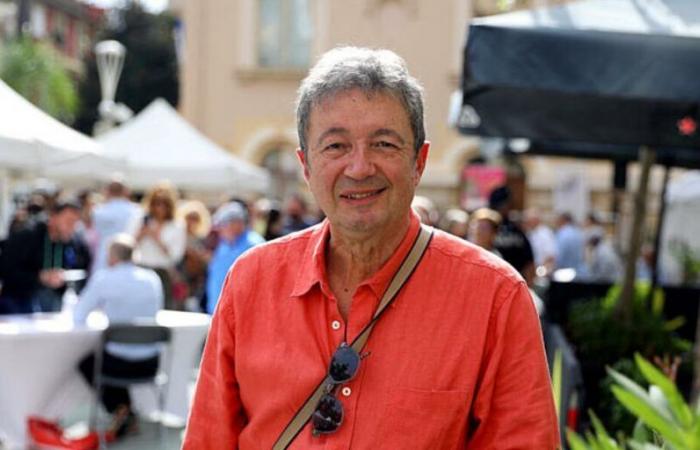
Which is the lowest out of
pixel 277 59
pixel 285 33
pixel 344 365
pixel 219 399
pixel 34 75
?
pixel 219 399

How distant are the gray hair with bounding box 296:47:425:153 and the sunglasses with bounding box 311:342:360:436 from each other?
17.6 inches

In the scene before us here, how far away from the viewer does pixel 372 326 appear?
2.48 m

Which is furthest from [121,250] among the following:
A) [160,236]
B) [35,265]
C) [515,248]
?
[160,236]

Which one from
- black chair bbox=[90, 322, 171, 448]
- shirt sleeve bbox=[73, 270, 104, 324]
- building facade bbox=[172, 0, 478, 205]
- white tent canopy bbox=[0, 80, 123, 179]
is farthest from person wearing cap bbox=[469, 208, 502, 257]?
building facade bbox=[172, 0, 478, 205]

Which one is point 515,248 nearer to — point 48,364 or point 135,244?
point 48,364

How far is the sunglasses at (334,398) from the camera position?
2420 millimetres

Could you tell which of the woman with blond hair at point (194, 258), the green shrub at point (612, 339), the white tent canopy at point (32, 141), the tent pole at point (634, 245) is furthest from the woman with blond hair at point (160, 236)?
the tent pole at point (634, 245)

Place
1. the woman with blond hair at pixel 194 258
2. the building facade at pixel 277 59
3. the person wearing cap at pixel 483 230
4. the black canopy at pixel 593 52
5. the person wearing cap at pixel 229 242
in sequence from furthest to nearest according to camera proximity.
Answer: the building facade at pixel 277 59
the woman with blond hair at pixel 194 258
the person wearing cap at pixel 229 242
the person wearing cap at pixel 483 230
the black canopy at pixel 593 52

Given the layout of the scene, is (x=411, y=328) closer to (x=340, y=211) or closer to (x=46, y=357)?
(x=340, y=211)

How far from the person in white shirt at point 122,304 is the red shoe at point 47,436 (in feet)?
1.65

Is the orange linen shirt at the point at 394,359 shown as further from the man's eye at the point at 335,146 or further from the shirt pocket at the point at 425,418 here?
the man's eye at the point at 335,146

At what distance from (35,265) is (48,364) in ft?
8.65

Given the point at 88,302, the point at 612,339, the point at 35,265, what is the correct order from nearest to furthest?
the point at 612,339, the point at 88,302, the point at 35,265

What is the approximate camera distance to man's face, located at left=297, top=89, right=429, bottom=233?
244 cm
